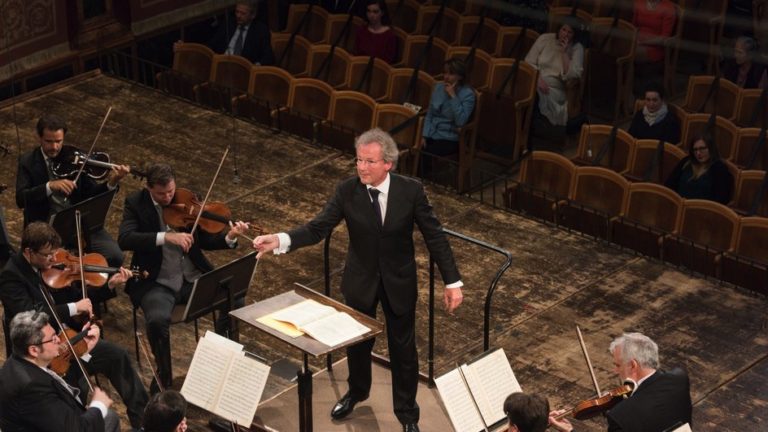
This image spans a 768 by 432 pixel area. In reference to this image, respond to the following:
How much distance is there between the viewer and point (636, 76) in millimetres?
10727

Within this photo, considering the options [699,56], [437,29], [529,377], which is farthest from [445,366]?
[699,56]

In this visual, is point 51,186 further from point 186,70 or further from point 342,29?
point 342,29

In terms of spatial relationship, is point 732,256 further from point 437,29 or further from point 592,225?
point 437,29

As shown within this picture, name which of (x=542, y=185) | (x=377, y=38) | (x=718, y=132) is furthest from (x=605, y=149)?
(x=377, y=38)

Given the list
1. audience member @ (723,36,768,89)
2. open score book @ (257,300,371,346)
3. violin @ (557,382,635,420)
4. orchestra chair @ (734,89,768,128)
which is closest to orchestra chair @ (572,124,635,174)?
orchestra chair @ (734,89,768,128)

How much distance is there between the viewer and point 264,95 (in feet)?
31.6

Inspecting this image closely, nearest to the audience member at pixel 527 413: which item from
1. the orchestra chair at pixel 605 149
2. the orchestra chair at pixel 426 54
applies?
the orchestra chair at pixel 605 149

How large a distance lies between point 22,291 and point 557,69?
188 inches

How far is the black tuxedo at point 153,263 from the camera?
20.3 ft

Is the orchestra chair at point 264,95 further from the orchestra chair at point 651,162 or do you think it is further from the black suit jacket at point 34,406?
the black suit jacket at point 34,406

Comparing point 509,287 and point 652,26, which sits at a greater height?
point 652,26

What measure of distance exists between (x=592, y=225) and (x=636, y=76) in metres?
3.06

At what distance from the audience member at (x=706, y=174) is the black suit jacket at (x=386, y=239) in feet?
9.88

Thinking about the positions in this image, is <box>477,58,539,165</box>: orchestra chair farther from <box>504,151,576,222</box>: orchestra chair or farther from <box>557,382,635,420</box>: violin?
<box>557,382,635,420</box>: violin
